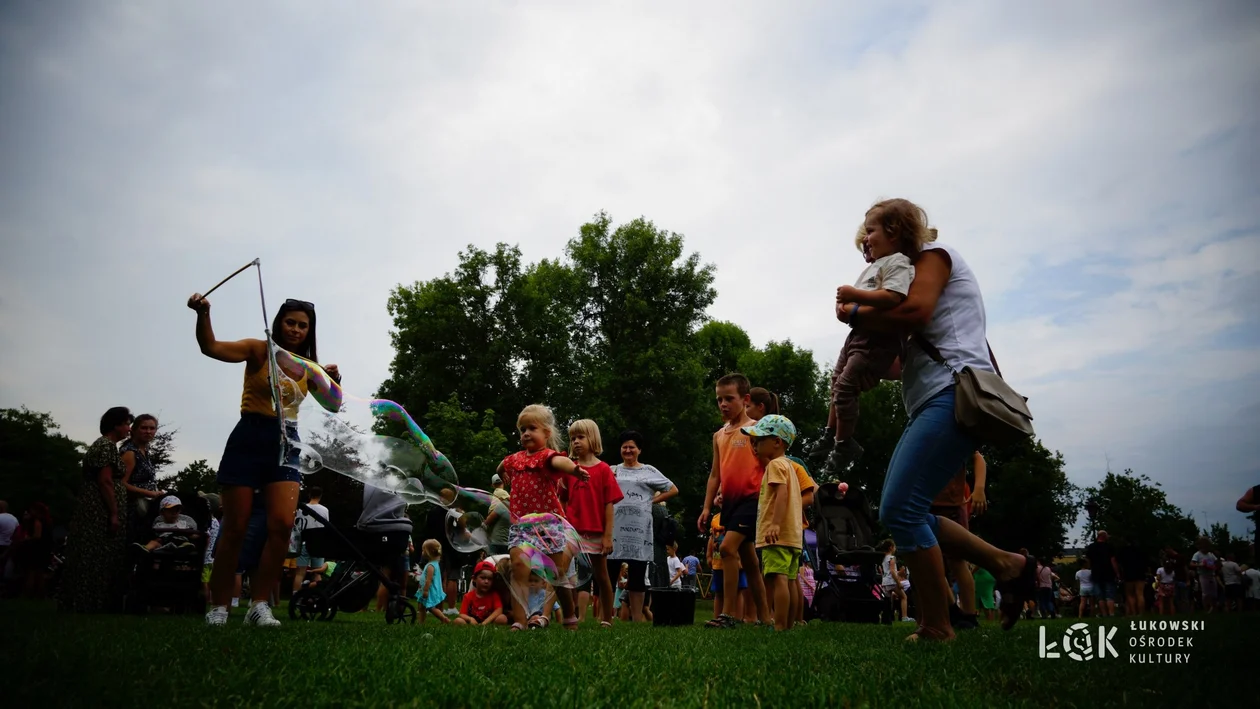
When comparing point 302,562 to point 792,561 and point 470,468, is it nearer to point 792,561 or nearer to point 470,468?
point 792,561

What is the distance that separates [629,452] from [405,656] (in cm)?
620

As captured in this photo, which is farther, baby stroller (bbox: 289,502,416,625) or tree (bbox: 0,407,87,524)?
tree (bbox: 0,407,87,524)

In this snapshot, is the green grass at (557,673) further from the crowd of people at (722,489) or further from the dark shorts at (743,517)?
the dark shorts at (743,517)

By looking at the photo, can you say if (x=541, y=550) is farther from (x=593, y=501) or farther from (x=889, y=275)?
(x=889, y=275)

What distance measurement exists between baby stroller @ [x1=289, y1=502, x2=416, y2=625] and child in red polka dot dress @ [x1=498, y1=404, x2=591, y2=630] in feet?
5.69

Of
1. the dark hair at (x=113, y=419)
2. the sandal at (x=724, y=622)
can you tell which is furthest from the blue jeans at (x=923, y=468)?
the dark hair at (x=113, y=419)

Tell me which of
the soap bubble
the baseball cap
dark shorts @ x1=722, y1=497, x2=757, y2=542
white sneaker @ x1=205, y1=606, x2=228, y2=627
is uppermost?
the baseball cap

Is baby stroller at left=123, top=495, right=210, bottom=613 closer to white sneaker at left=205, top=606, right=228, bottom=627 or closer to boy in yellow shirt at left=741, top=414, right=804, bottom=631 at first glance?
white sneaker at left=205, top=606, right=228, bottom=627

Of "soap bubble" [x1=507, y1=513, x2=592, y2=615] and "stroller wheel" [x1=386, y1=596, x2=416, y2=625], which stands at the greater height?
"soap bubble" [x1=507, y1=513, x2=592, y2=615]

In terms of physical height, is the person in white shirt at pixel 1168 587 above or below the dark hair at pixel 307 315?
below

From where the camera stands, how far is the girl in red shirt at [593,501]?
7738 mm

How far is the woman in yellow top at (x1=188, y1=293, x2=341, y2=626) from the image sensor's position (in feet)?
16.5

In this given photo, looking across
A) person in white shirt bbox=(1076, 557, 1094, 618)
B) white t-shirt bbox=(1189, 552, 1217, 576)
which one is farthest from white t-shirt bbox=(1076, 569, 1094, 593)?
white t-shirt bbox=(1189, 552, 1217, 576)

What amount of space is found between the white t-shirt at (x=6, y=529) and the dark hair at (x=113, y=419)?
8.75 metres
